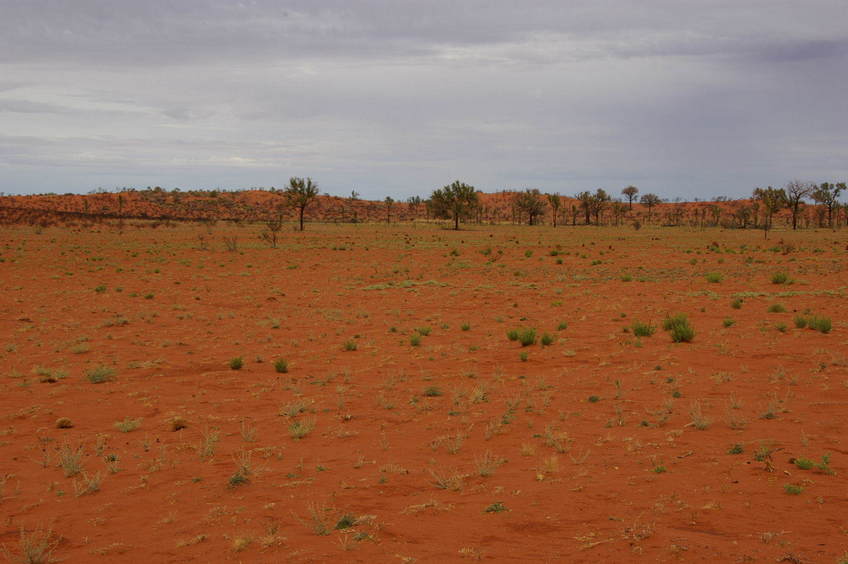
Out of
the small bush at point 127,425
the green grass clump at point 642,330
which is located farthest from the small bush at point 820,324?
the small bush at point 127,425

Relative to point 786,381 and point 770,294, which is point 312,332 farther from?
point 770,294

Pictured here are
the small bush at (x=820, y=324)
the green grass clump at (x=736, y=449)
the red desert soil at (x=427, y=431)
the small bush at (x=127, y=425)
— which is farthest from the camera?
the small bush at (x=820, y=324)

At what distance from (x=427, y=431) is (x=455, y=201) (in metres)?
67.5

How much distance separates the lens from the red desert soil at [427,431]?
204 inches

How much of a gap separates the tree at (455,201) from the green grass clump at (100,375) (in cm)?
6301

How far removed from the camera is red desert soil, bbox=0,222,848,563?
5.17 metres

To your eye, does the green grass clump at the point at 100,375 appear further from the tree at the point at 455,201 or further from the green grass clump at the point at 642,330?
the tree at the point at 455,201

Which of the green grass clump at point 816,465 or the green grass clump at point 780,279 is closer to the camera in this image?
the green grass clump at point 816,465

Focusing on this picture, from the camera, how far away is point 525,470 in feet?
22.2

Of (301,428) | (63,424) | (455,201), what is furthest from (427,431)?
(455,201)

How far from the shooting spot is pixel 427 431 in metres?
8.30

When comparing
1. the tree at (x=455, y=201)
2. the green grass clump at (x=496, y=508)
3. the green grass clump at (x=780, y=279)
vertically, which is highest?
the tree at (x=455, y=201)

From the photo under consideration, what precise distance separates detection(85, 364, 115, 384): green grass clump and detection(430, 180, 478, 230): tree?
6301 centimetres

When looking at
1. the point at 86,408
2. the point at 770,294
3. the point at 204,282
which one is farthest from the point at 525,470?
the point at 204,282
